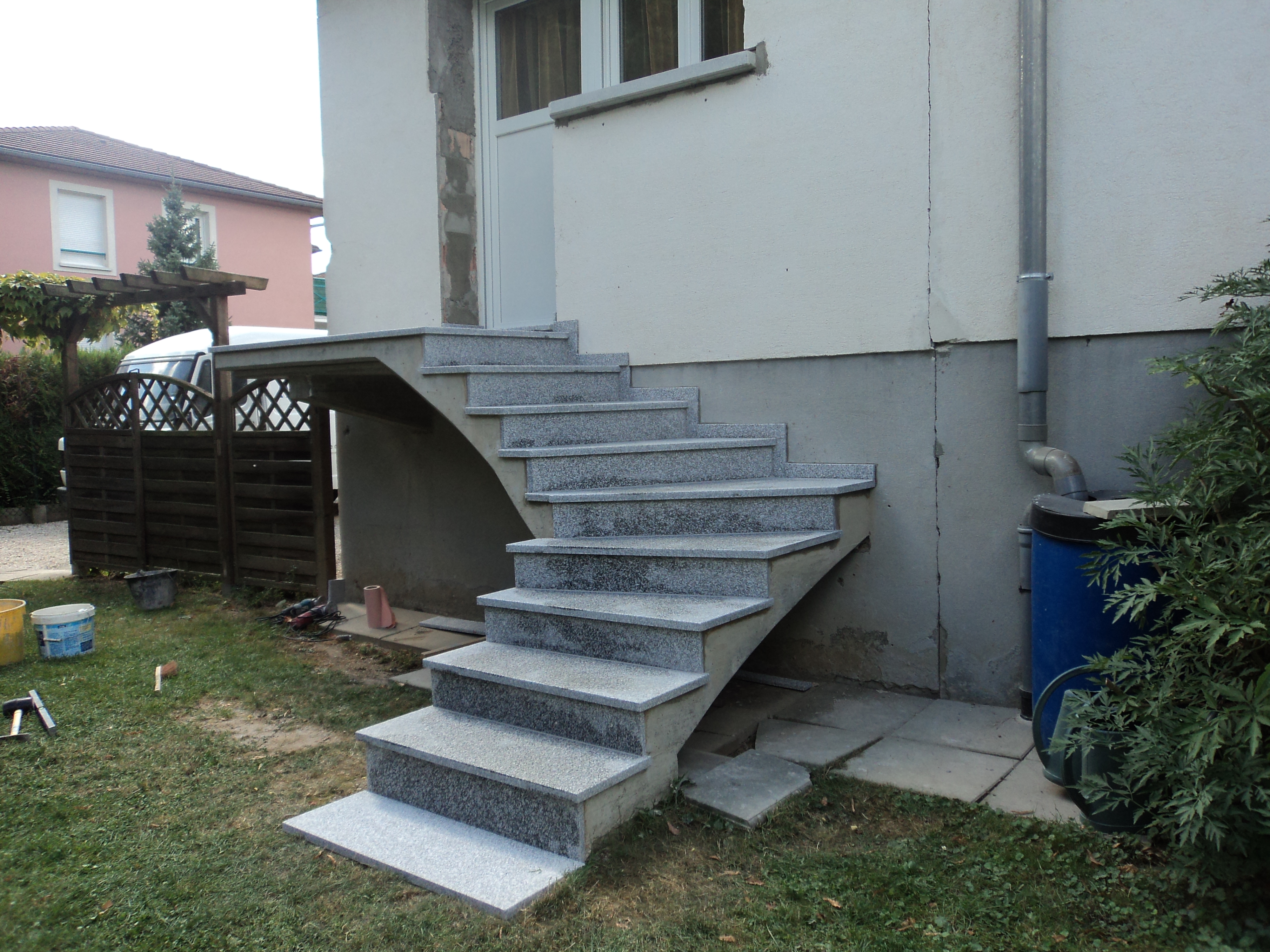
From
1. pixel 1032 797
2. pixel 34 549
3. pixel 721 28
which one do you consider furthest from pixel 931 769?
pixel 34 549

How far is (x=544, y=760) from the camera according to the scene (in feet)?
9.06

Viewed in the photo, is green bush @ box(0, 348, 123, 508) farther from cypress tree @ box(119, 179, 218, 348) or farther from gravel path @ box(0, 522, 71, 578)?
cypress tree @ box(119, 179, 218, 348)

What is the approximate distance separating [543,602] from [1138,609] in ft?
6.46

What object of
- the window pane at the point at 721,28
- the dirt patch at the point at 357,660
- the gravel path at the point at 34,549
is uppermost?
the window pane at the point at 721,28

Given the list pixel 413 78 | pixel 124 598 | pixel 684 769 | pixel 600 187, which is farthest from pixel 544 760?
pixel 124 598

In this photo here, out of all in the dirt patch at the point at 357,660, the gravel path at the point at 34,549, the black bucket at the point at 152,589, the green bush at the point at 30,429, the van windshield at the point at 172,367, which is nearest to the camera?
the dirt patch at the point at 357,660

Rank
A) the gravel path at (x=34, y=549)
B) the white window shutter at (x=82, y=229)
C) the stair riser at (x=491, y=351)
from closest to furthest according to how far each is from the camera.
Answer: the stair riser at (x=491, y=351), the gravel path at (x=34, y=549), the white window shutter at (x=82, y=229)

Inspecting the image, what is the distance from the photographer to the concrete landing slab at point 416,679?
14.6 feet

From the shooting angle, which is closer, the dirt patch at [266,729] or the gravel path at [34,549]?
the dirt patch at [266,729]

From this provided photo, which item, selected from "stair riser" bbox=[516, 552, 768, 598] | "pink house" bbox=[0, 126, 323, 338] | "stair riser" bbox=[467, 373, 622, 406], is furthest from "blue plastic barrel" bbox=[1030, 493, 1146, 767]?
"pink house" bbox=[0, 126, 323, 338]

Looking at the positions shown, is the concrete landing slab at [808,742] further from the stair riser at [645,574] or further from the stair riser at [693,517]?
the stair riser at [693,517]

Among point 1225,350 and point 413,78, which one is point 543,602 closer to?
point 1225,350

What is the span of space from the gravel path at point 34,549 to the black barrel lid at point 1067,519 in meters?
8.12

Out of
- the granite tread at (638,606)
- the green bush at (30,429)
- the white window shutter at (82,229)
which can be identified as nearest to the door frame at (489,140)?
the granite tread at (638,606)
